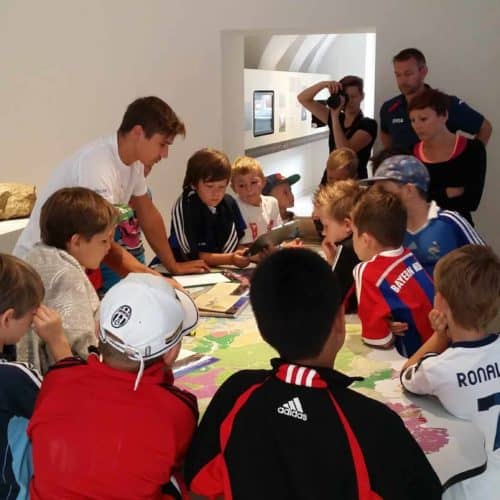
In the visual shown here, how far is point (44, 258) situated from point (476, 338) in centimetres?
123

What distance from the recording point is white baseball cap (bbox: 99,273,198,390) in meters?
1.23

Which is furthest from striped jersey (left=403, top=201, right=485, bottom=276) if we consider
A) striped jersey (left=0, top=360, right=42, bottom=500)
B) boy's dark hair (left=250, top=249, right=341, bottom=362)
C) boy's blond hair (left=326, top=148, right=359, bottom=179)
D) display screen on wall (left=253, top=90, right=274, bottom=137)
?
display screen on wall (left=253, top=90, right=274, bottom=137)

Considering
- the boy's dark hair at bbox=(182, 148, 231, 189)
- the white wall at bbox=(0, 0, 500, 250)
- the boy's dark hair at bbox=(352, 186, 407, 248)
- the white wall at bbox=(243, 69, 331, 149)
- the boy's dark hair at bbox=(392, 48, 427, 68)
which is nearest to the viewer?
the boy's dark hair at bbox=(352, 186, 407, 248)

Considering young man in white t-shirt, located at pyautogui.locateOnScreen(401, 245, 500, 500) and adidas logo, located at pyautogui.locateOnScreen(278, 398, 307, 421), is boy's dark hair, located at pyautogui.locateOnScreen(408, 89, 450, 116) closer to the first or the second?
young man in white t-shirt, located at pyautogui.locateOnScreen(401, 245, 500, 500)

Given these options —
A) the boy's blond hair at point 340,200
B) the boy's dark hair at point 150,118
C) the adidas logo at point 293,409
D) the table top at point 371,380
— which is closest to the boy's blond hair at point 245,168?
the boy's dark hair at point 150,118

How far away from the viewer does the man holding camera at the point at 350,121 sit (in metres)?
4.08

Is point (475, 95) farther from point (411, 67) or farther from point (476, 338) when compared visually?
point (476, 338)

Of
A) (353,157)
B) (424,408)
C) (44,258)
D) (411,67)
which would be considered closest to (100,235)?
(44,258)

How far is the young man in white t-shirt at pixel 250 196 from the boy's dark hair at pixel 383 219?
1304mm

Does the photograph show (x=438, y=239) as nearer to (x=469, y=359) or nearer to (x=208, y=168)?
(x=469, y=359)

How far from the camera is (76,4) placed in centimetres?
443

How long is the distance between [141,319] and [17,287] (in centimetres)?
42

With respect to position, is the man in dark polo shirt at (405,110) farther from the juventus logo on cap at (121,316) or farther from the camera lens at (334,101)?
the juventus logo on cap at (121,316)

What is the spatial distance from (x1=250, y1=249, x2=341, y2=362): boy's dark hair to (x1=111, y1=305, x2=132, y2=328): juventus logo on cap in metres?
0.27
